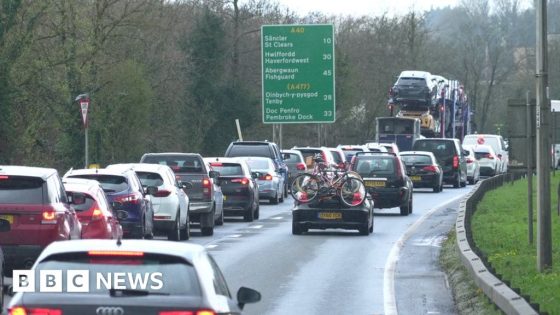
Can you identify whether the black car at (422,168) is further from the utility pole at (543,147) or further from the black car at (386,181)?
the utility pole at (543,147)

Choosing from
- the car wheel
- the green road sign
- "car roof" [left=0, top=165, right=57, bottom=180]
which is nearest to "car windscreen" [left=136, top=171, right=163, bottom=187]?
the car wheel

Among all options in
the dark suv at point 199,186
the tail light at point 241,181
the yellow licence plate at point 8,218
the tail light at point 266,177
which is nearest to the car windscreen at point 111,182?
the dark suv at point 199,186

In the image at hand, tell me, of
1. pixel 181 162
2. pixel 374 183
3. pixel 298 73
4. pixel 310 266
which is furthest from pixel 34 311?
pixel 298 73

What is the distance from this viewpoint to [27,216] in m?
18.2

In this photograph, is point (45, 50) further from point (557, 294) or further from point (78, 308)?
point (78, 308)

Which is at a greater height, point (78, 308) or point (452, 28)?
point (452, 28)

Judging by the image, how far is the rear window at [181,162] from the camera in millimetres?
32938

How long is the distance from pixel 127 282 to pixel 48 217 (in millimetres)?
9414

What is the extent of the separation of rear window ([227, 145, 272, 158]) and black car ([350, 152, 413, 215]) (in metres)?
8.16

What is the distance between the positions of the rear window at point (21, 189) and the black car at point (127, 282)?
8936 mm

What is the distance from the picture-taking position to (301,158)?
54781 millimetres

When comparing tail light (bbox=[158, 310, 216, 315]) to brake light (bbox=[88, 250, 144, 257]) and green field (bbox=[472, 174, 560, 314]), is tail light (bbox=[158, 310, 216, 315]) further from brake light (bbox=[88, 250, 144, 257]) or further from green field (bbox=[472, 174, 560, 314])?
green field (bbox=[472, 174, 560, 314])

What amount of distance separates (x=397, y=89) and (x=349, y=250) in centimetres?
4767

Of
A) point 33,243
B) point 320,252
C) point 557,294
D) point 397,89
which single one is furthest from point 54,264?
point 397,89
